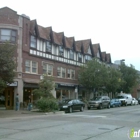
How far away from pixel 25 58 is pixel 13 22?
448 cm

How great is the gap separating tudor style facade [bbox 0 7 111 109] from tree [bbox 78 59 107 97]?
2249mm

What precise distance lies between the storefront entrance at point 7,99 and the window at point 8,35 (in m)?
5.71

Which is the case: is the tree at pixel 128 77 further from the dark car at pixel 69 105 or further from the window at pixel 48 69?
the dark car at pixel 69 105

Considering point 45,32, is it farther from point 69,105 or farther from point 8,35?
point 69,105

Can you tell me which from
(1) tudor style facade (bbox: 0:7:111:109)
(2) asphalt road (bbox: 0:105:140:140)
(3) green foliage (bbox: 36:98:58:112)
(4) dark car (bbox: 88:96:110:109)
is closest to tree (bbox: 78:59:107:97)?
(1) tudor style facade (bbox: 0:7:111:109)

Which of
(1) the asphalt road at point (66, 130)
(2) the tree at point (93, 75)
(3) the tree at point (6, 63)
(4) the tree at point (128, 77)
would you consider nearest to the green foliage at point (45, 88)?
(3) the tree at point (6, 63)

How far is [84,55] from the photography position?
43.2m

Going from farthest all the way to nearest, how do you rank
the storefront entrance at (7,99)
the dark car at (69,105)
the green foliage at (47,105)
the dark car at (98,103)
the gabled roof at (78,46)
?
the gabled roof at (78,46) < the dark car at (98,103) < the storefront entrance at (7,99) < the dark car at (69,105) < the green foliage at (47,105)

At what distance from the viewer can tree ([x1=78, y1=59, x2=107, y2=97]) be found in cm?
3678

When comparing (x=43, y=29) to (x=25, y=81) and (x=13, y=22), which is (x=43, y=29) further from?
(x=25, y=81)

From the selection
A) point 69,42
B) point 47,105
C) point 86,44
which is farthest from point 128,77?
point 47,105

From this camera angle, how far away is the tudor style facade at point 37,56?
2856 centimetres

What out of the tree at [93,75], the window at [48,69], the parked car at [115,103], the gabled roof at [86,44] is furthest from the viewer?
the gabled roof at [86,44]

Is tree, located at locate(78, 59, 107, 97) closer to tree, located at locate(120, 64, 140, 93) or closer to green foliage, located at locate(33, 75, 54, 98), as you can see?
green foliage, located at locate(33, 75, 54, 98)
